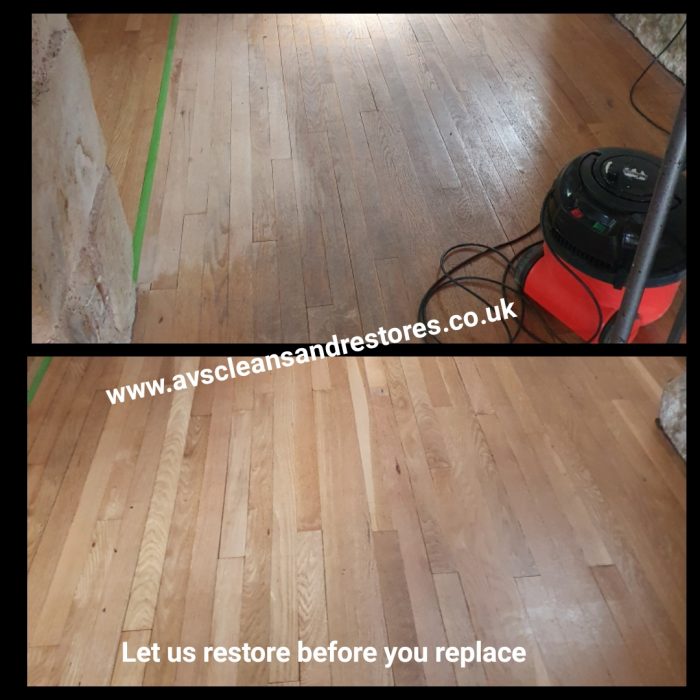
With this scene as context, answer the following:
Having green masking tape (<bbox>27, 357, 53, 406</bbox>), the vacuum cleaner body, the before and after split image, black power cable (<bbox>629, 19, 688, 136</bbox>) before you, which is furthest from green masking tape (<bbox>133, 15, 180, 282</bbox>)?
black power cable (<bbox>629, 19, 688, 136</bbox>)

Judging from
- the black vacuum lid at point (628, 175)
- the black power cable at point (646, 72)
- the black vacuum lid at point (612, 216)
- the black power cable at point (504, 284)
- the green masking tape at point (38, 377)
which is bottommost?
the green masking tape at point (38, 377)

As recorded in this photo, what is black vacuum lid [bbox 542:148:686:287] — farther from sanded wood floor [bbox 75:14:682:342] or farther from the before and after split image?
sanded wood floor [bbox 75:14:682:342]

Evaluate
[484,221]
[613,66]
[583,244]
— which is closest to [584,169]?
[583,244]

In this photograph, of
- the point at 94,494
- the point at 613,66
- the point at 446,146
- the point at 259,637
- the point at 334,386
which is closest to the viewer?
the point at 259,637

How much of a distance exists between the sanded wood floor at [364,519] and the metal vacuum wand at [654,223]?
296 millimetres

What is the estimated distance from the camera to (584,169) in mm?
1497

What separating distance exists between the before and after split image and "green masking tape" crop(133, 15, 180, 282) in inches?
0.4

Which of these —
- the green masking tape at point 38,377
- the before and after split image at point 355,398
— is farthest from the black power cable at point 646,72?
the green masking tape at point 38,377

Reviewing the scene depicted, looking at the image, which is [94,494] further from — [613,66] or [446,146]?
[613,66]

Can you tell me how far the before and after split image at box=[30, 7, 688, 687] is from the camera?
1217 mm

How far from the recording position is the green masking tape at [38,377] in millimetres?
1653

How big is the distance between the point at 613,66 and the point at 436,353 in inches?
61.8

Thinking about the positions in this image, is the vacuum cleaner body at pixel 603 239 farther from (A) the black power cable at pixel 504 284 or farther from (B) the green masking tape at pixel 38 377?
(B) the green masking tape at pixel 38 377

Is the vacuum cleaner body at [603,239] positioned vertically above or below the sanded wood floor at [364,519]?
above
